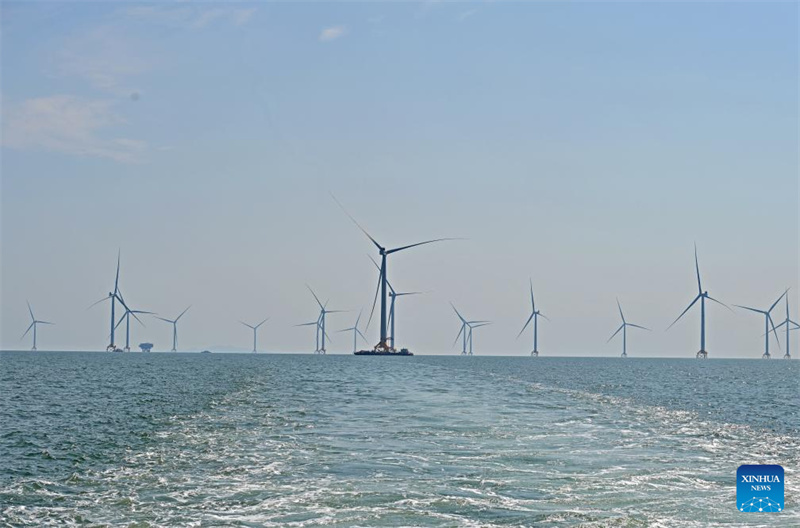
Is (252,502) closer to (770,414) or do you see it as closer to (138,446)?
(138,446)

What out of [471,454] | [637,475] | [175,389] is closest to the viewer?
[637,475]

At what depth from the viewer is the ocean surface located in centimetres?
2672

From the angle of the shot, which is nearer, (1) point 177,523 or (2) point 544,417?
(1) point 177,523

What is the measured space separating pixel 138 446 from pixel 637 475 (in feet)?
71.6

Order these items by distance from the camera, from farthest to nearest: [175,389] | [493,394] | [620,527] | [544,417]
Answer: [175,389], [493,394], [544,417], [620,527]

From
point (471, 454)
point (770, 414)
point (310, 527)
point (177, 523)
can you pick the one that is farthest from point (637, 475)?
point (770, 414)

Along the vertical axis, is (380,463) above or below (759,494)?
below

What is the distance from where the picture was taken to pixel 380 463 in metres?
35.1

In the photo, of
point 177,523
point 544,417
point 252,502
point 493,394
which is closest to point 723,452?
point 544,417

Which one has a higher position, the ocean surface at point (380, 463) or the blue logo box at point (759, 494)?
the blue logo box at point (759, 494)

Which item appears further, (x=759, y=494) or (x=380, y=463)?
(x=380, y=463)

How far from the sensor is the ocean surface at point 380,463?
2672 centimetres

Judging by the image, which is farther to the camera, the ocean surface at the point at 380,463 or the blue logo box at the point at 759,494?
the ocean surface at the point at 380,463

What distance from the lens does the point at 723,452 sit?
135ft
